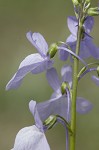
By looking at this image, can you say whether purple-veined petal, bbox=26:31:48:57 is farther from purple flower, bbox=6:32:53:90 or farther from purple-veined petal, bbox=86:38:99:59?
purple-veined petal, bbox=86:38:99:59

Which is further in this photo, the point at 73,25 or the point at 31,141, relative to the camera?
the point at 73,25

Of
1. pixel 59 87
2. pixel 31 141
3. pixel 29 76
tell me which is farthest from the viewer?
pixel 29 76

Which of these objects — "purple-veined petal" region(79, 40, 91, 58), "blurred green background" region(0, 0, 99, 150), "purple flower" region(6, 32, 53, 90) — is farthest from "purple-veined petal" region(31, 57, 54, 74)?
"blurred green background" region(0, 0, 99, 150)

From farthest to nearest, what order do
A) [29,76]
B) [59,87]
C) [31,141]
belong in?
1. [29,76]
2. [59,87]
3. [31,141]

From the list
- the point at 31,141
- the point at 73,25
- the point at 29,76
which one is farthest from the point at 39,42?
the point at 29,76

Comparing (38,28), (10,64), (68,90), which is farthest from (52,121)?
(38,28)

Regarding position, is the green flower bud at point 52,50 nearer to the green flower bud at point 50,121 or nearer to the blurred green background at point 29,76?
the green flower bud at point 50,121

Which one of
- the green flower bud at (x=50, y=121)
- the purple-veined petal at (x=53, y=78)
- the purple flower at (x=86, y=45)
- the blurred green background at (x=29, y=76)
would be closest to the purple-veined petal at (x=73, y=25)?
the purple flower at (x=86, y=45)

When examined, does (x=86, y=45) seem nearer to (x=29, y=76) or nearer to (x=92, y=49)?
(x=92, y=49)

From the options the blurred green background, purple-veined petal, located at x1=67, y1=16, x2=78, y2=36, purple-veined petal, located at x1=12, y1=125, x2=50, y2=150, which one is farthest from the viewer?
the blurred green background

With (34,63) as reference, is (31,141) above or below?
below
